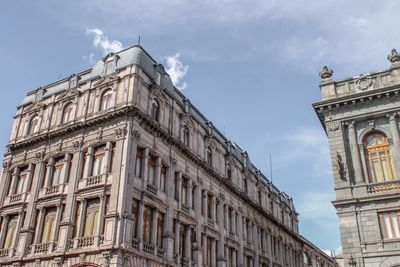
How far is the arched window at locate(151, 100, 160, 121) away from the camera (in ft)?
109

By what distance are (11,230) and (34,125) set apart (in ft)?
30.1

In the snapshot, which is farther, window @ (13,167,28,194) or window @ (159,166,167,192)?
window @ (13,167,28,194)

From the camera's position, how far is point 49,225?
100.0ft

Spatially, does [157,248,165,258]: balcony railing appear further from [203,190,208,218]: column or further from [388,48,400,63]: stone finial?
[388,48,400,63]: stone finial

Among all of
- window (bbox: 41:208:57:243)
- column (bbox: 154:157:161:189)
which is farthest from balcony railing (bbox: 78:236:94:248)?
column (bbox: 154:157:161:189)

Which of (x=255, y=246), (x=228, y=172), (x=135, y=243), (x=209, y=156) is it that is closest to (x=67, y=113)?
(x=135, y=243)

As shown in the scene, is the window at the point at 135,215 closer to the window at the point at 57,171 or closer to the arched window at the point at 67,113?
the window at the point at 57,171

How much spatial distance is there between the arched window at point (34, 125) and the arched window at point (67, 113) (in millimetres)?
3046

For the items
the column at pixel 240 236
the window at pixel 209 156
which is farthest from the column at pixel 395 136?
the column at pixel 240 236

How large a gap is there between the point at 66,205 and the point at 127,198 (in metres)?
5.21

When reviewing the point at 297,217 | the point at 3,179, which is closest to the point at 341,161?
the point at 3,179

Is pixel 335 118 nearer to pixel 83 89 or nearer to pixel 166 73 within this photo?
pixel 166 73

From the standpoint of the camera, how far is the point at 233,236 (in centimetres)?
4175

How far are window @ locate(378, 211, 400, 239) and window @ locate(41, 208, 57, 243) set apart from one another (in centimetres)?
2176
